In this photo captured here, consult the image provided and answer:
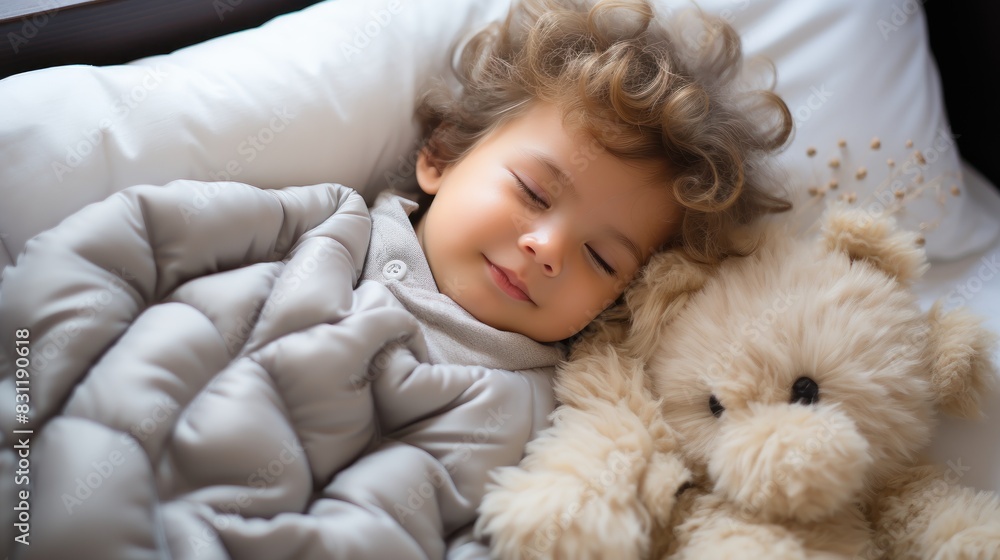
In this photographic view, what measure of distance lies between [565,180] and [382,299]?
33cm

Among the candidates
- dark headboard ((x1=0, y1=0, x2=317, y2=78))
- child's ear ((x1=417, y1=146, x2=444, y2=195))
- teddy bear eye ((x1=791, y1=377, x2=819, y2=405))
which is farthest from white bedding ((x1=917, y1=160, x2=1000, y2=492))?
dark headboard ((x1=0, y1=0, x2=317, y2=78))

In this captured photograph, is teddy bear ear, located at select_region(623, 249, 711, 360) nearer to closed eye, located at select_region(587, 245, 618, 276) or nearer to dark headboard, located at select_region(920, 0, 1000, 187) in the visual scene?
closed eye, located at select_region(587, 245, 618, 276)

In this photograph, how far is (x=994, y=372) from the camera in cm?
100

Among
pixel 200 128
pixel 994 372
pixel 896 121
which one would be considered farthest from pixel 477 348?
pixel 896 121

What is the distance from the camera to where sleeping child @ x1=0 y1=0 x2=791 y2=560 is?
75 centimetres

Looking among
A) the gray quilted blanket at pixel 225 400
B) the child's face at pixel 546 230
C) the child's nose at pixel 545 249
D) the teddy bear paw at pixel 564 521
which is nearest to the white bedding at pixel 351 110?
the gray quilted blanket at pixel 225 400

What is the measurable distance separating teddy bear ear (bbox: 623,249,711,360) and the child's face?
2.5 inches

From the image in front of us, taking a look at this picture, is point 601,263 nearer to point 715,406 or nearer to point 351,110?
point 715,406

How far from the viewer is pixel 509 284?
1.04 metres

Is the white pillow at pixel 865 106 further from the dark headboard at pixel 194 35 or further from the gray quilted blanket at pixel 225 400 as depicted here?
the gray quilted blanket at pixel 225 400

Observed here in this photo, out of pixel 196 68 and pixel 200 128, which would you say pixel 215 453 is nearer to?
pixel 200 128

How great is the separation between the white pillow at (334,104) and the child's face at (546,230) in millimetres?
238

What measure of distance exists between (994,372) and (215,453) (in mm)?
1086

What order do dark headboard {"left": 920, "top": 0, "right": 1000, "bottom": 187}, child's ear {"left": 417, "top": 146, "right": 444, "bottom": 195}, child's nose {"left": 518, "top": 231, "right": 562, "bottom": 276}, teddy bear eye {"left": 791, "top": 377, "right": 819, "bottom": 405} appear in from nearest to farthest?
1. teddy bear eye {"left": 791, "top": 377, "right": 819, "bottom": 405}
2. child's nose {"left": 518, "top": 231, "right": 562, "bottom": 276}
3. child's ear {"left": 417, "top": 146, "right": 444, "bottom": 195}
4. dark headboard {"left": 920, "top": 0, "right": 1000, "bottom": 187}
